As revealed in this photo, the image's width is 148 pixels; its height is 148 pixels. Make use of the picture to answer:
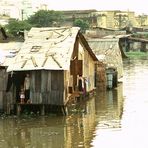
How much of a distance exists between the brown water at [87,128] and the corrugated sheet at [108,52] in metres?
6.34

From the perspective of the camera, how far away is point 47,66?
66.4ft

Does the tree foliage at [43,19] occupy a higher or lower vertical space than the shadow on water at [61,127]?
higher

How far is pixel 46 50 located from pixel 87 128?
426 centimetres

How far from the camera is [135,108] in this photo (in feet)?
77.4

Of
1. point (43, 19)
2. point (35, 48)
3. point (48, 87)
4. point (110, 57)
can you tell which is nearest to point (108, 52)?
point (110, 57)

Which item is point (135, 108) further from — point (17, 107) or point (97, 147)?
point (97, 147)

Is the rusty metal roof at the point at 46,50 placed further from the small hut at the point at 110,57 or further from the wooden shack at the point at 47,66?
the small hut at the point at 110,57

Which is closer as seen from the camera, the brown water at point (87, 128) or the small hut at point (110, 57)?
the brown water at point (87, 128)

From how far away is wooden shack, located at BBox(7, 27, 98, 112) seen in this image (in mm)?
20375

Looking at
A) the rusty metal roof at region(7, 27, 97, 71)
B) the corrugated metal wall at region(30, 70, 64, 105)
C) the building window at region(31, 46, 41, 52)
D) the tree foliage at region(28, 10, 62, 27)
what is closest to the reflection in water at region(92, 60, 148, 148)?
the corrugated metal wall at region(30, 70, 64, 105)

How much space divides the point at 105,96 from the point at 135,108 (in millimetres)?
4858

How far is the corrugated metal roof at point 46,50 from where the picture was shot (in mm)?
20334

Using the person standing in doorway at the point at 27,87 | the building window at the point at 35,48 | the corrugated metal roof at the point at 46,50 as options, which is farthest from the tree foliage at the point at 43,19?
the person standing in doorway at the point at 27,87

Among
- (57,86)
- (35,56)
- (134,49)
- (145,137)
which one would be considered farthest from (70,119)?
(134,49)
